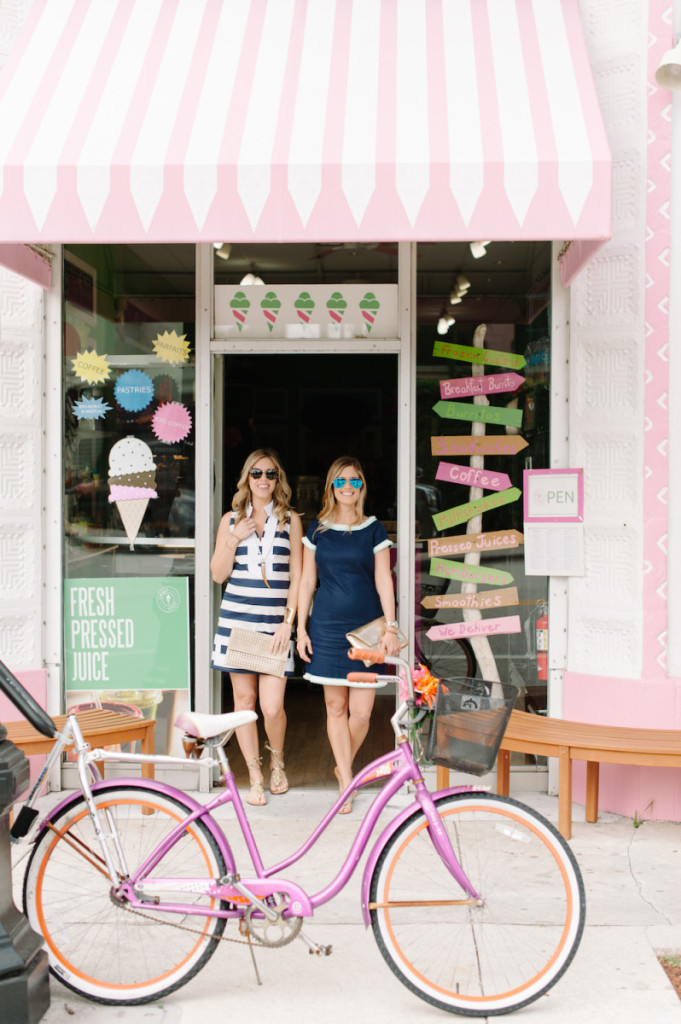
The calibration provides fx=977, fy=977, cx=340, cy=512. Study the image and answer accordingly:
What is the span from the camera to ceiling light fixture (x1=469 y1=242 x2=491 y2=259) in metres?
5.48

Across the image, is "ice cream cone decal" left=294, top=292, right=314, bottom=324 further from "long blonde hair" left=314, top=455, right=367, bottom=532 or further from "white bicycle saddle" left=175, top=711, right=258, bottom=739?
"white bicycle saddle" left=175, top=711, right=258, bottom=739

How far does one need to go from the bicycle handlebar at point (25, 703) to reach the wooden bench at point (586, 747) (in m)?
2.18

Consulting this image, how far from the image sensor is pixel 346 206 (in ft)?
13.4

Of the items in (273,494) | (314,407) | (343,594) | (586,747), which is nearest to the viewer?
(586,747)

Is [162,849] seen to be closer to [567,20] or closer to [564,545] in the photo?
[564,545]

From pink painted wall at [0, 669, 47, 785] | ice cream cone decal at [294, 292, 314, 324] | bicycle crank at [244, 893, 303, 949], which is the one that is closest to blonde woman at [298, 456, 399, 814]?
ice cream cone decal at [294, 292, 314, 324]

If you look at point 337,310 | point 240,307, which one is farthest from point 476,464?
point 240,307

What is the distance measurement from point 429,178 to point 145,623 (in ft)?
9.48

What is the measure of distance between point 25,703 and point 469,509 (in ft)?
9.95

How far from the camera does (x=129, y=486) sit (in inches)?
218

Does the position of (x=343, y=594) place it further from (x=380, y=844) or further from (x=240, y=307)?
(x=380, y=844)

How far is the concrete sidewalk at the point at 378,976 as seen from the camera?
3.19 m

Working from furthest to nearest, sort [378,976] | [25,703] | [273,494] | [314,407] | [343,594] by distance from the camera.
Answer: [314,407], [273,494], [343,594], [378,976], [25,703]

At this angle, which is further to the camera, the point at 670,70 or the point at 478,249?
the point at 478,249
